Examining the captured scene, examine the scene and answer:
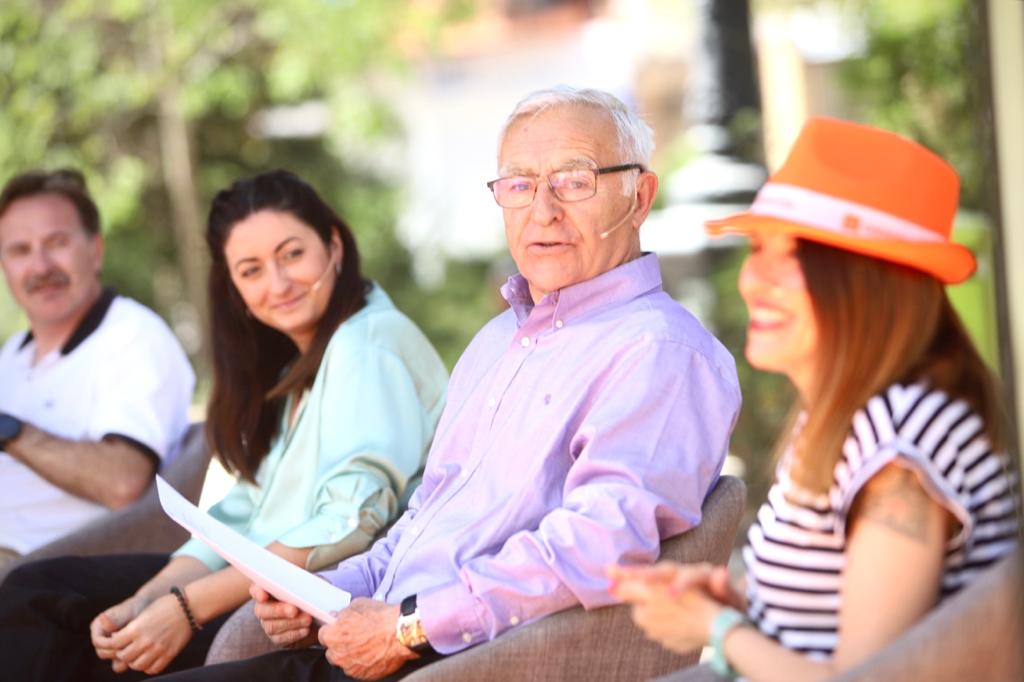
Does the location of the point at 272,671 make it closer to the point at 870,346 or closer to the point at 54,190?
the point at 870,346

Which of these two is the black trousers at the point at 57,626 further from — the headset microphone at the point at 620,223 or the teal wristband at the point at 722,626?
the teal wristband at the point at 722,626

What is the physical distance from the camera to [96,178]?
12039 millimetres

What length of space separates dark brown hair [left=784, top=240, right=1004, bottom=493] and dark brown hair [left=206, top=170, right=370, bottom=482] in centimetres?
189

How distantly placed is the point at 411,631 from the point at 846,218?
1.23 meters

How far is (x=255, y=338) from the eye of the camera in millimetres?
3965

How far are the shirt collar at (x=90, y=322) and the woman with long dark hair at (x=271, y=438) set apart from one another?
0.66m

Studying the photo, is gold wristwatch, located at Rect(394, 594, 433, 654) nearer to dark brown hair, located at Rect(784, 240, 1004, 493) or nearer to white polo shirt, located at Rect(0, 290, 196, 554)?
dark brown hair, located at Rect(784, 240, 1004, 493)

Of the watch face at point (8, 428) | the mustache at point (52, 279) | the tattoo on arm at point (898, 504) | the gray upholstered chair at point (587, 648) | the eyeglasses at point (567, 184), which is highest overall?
the eyeglasses at point (567, 184)

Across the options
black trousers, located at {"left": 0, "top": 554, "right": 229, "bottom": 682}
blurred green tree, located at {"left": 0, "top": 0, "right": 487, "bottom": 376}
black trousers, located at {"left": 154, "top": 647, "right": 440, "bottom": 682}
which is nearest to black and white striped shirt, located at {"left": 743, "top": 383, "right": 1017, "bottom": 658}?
black trousers, located at {"left": 154, "top": 647, "right": 440, "bottom": 682}

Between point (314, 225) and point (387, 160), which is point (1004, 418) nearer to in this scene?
point (314, 225)

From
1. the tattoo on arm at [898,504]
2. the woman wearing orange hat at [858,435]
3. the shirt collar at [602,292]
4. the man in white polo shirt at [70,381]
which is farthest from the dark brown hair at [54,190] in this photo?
the tattoo on arm at [898,504]

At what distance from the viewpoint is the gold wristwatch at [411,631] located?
2.75m

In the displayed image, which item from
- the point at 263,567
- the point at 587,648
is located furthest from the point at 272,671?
the point at 587,648

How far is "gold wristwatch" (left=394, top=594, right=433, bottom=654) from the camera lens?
9.02 ft
